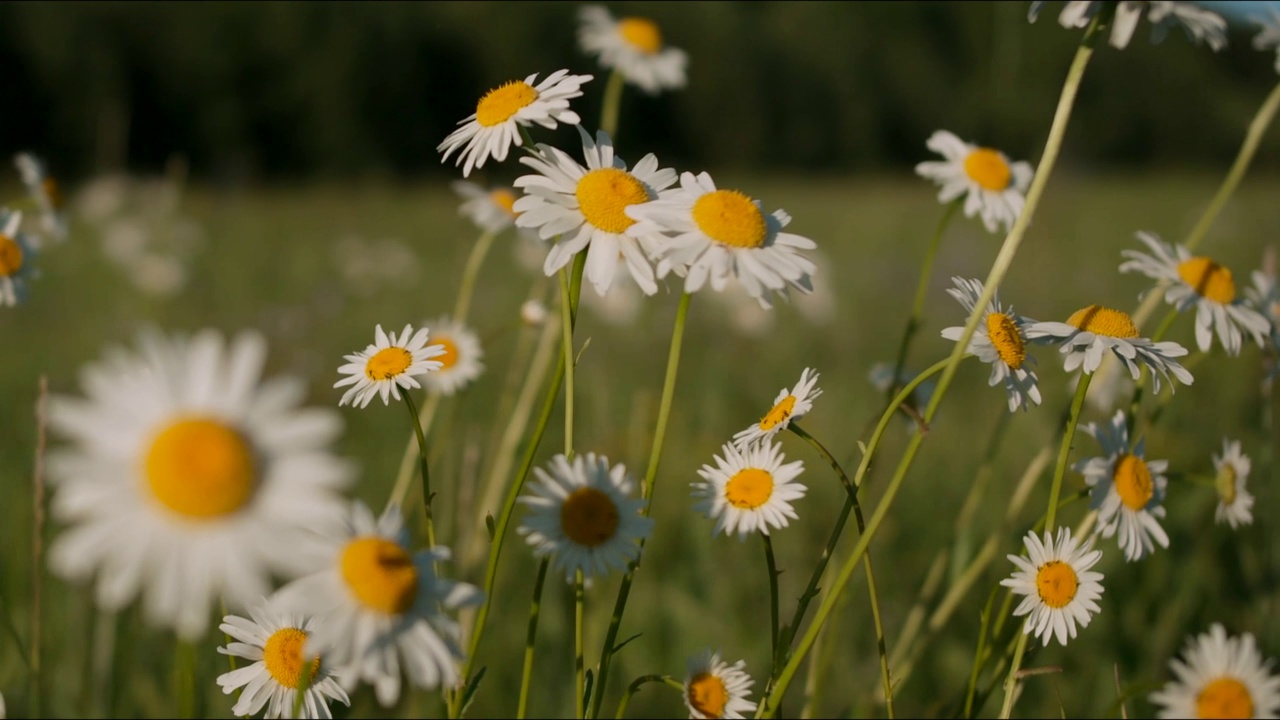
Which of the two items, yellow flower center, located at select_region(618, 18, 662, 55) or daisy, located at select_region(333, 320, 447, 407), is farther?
yellow flower center, located at select_region(618, 18, 662, 55)

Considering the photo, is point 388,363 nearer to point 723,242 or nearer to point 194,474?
point 723,242

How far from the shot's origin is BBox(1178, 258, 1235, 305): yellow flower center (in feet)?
3.15

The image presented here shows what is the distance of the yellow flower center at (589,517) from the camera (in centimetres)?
66

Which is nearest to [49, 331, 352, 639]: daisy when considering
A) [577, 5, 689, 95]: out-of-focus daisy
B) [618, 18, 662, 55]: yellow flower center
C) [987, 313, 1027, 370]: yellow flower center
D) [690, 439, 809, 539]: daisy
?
[690, 439, 809, 539]: daisy

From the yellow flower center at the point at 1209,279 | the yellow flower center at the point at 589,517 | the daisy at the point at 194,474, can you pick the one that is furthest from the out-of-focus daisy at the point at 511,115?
the yellow flower center at the point at 1209,279

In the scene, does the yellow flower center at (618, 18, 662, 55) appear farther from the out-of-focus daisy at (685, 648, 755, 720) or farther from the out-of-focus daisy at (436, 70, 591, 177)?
the out-of-focus daisy at (685, 648, 755, 720)

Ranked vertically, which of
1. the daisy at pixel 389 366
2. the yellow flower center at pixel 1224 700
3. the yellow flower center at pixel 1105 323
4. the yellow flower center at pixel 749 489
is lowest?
the yellow flower center at pixel 1224 700

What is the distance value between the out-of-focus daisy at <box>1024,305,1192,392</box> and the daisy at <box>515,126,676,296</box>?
0.98 feet

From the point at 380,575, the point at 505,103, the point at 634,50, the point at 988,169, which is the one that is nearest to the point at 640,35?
the point at 634,50

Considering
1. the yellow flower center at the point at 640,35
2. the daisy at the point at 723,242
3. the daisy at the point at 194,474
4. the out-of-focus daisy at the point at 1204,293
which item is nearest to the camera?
the daisy at the point at 194,474

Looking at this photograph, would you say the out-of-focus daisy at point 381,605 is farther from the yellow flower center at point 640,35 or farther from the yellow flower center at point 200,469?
the yellow flower center at point 640,35

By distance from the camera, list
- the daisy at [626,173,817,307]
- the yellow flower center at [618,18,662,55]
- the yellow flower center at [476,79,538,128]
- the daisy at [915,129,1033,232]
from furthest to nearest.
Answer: the yellow flower center at [618,18,662,55] → the daisy at [915,129,1033,232] → the yellow flower center at [476,79,538,128] → the daisy at [626,173,817,307]

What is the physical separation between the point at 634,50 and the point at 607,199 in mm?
1035

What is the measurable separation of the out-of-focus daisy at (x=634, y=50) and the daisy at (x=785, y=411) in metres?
0.86
